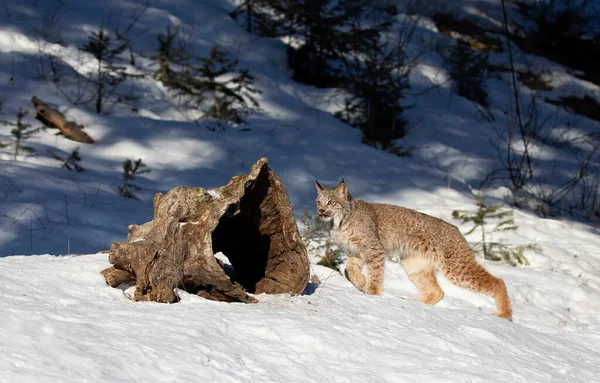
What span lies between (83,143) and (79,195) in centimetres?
199

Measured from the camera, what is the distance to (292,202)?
9586mm

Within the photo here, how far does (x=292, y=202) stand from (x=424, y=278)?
315 cm

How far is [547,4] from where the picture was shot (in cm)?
1819

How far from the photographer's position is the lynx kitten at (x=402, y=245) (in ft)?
21.1

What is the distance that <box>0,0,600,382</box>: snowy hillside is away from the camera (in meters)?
3.69

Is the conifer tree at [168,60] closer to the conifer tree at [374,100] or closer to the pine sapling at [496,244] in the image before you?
the conifer tree at [374,100]

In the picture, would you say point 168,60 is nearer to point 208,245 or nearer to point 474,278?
point 474,278

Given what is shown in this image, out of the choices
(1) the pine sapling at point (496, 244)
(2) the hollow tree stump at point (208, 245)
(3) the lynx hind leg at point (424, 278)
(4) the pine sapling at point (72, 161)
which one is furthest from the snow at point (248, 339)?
(4) the pine sapling at point (72, 161)

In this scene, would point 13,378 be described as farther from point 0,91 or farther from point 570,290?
point 0,91

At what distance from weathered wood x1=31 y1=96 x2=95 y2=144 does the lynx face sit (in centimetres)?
475

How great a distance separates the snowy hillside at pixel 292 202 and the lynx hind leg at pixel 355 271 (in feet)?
1.00

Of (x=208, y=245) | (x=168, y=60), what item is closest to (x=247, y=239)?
(x=208, y=245)

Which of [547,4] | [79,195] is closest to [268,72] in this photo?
[79,195]

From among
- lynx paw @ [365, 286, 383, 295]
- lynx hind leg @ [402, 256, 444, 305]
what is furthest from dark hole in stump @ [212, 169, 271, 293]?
lynx hind leg @ [402, 256, 444, 305]
